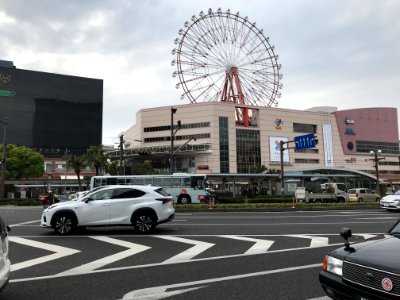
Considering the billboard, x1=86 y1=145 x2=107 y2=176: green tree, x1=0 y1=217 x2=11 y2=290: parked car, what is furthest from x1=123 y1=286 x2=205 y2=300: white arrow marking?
the billboard

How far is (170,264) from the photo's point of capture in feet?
27.2

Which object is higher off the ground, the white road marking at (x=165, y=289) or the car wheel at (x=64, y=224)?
the car wheel at (x=64, y=224)

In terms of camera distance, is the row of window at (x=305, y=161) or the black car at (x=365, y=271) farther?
the row of window at (x=305, y=161)

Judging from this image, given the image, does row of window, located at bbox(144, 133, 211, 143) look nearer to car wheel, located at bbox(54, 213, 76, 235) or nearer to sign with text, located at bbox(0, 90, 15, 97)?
sign with text, located at bbox(0, 90, 15, 97)

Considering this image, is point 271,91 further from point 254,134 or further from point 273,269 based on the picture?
point 273,269

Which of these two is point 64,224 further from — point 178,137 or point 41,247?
point 178,137

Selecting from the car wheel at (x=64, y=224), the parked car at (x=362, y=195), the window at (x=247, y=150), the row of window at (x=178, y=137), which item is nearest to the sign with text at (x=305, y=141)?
the parked car at (x=362, y=195)

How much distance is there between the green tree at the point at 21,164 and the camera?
248ft

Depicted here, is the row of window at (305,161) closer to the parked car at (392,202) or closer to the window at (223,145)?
the window at (223,145)

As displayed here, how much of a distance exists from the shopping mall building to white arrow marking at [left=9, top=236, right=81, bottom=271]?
81.8 metres

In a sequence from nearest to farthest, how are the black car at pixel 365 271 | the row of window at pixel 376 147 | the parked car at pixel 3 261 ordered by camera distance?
the black car at pixel 365 271, the parked car at pixel 3 261, the row of window at pixel 376 147

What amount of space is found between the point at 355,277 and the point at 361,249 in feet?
1.67

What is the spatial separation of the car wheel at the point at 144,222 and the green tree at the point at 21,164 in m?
69.8

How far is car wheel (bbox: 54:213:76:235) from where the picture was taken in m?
13.2
